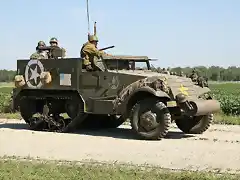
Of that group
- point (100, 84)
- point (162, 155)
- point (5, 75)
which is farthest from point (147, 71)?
point (5, 75)

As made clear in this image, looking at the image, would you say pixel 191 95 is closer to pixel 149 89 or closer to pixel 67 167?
pixel 149 89

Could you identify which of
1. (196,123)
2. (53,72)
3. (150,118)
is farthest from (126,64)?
(196,123)

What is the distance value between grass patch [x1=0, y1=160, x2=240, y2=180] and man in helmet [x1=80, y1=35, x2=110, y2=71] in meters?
5.36

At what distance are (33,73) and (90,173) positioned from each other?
7224mm

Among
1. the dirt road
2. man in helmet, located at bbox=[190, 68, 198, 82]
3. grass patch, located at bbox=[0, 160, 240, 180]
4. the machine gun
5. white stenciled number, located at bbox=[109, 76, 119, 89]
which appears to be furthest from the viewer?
the machine gun

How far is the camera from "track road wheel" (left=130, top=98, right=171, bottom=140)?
1247cm

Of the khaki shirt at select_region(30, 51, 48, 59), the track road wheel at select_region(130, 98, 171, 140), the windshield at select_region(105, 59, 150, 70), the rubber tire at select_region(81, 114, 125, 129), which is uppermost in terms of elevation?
the khaki shirt at select_region(30, 51, 48, 59)

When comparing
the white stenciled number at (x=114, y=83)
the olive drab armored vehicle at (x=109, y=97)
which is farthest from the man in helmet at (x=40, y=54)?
the white stenciled number at (x=114, y=83)

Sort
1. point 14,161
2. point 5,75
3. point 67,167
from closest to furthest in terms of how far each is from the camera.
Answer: point 67,167 < point 14,161 < point 5,75

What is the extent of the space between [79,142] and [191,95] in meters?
2.86

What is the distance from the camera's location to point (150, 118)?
1262 cm

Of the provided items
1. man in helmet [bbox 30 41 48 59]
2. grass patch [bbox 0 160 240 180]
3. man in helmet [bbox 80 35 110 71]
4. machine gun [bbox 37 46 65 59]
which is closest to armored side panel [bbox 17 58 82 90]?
man in helmet [bbox 80 35 110 71]

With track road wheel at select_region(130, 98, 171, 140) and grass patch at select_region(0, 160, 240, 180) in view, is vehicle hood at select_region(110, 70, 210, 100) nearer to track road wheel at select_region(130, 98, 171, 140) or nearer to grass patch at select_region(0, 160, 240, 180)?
track road wheel at select_region(130, 98, 171, 140)

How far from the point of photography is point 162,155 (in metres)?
10.4
